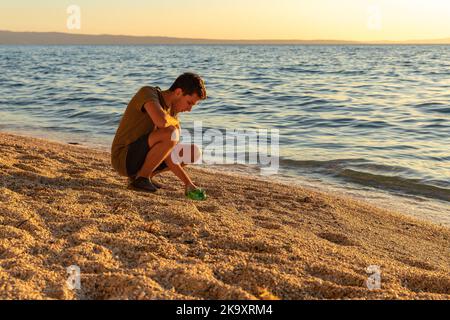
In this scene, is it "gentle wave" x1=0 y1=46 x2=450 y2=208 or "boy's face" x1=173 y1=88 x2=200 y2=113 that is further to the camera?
"gentle wave" x1=0 y1=46 x2=450 y2=208

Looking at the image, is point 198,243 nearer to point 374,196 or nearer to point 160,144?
point 160,144

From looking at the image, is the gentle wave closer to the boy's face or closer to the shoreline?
the shoreline

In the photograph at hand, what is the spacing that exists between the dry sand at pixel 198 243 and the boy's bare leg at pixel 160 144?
0.33 metres

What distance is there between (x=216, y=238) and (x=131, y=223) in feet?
2.12

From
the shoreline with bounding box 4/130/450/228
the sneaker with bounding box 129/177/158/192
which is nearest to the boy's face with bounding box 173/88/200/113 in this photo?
the sneaker with bounding box 129/177/158/192

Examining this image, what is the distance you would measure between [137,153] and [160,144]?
25 cm

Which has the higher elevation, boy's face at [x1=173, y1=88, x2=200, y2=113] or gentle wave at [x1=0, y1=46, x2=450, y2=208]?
boy's face at [x1=173, y1=88, x2=200, y2=113]

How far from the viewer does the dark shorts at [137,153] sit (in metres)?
4.48

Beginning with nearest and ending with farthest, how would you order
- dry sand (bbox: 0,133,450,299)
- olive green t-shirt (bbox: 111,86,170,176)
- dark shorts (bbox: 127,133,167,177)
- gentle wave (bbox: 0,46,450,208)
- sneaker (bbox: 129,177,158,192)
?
dry sand (bbox: 0,133,450,299)
olive green t-shirt (bbox: 111,86,170,176)
dark shorts (bbox: 127,133,167,177)
sneaker (bbox: 129,177,158,192)
gentle wave (bbox: 0,46,450,208)

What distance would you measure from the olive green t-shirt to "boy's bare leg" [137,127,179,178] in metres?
0.12

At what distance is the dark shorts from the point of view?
4.48 meters

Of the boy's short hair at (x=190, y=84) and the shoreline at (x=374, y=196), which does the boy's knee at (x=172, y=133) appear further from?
the shoreline at (x=374, y=196)

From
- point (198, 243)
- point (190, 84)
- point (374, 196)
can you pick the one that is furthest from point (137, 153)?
point (374, 196)
